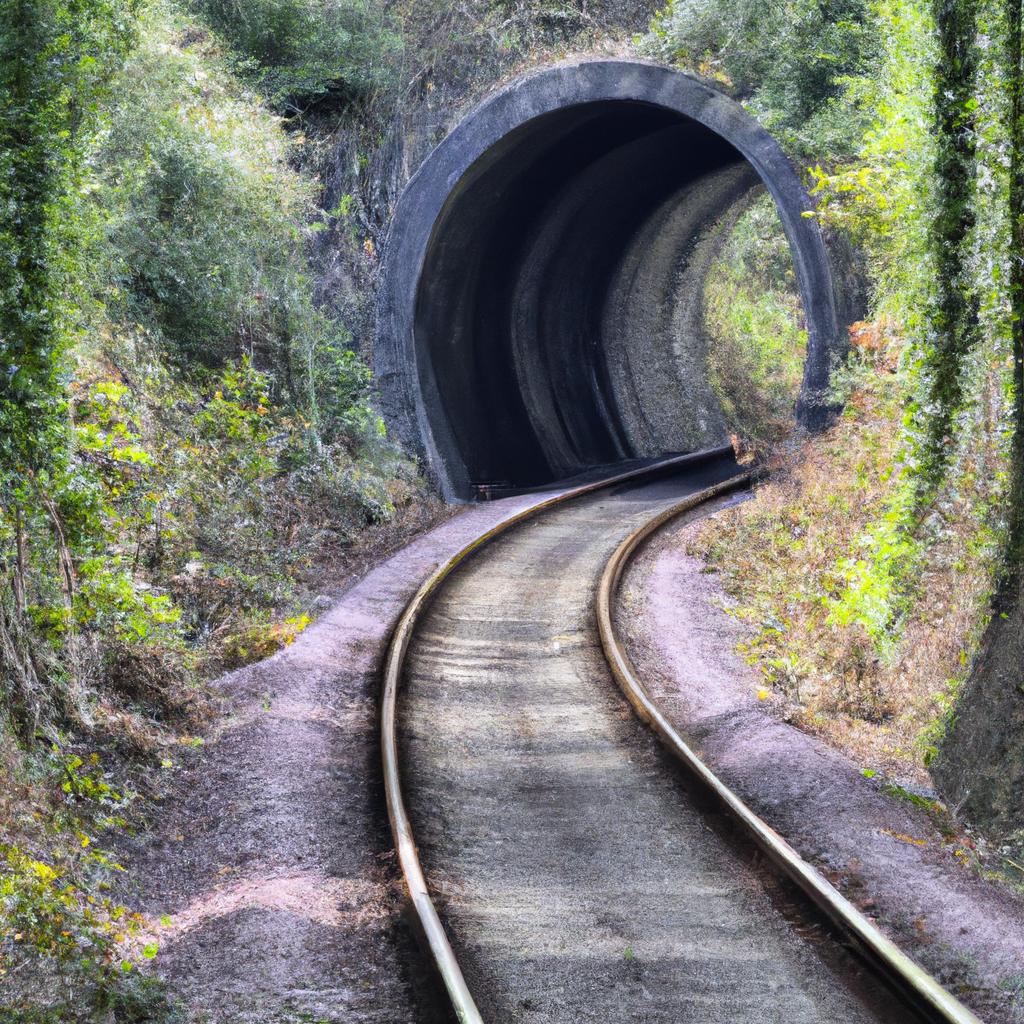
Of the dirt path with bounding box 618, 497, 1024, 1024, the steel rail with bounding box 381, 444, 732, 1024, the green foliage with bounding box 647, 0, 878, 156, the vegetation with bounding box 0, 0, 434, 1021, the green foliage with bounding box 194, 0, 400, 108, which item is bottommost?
the dirt path with bounding box 618, 497, 1024, 1024

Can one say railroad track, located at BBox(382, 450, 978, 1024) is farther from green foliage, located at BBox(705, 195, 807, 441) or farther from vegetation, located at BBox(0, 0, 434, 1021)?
green foliage, located at BBox(705, 195, 807, 441)

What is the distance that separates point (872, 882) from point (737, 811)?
85cm

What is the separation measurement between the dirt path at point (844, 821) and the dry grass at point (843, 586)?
0.36 m

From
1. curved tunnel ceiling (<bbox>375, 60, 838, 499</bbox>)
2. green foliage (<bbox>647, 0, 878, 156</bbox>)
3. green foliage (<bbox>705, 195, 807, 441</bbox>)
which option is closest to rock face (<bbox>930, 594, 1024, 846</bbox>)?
curved tunnel ceiling (<bbox>375, 60, 838, 499</bbox>)

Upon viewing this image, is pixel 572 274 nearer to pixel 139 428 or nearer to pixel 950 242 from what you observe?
pixel 139 428

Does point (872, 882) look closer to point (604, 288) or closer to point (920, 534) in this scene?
point (920, 534)

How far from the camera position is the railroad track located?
15.6ft

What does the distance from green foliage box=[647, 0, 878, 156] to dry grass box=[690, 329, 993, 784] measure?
10.9ft

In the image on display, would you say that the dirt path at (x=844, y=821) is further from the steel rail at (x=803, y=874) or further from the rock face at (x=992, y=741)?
the rock face at (x=992, y=741)

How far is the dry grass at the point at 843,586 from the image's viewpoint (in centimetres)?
800

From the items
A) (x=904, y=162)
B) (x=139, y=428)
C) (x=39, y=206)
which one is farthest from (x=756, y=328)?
(x=39, y=206)

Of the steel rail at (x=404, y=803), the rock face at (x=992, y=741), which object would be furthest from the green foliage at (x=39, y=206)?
the rock face at (x=992, y=741)

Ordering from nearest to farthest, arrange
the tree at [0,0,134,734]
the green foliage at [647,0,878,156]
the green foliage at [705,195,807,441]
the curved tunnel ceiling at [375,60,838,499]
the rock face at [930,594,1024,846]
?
the rock face at [930,594,1024,846] < the tree at [0,0,134,734] < the green foliage at [647,0,878,156] < the curved tunnel ceiling at [375,60,838,499] < the green foliage at [705,195,807,441]

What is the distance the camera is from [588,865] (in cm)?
607
